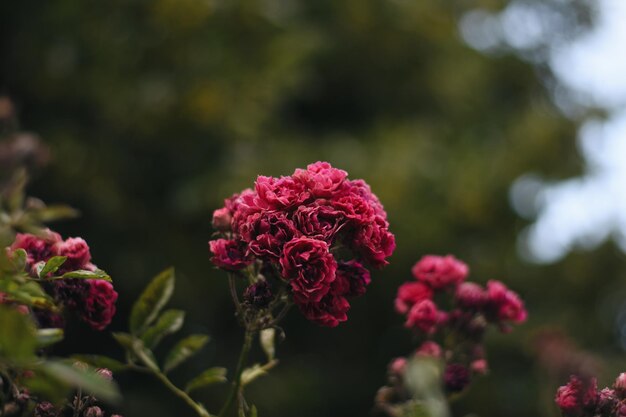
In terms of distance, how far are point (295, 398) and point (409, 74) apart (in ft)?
11.5

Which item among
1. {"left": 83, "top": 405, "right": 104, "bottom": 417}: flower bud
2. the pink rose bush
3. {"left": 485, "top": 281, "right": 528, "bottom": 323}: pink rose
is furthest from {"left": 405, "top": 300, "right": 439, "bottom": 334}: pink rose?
{"left": 83, "top": 405, "right": 104, "bottom": 417}: flower bud

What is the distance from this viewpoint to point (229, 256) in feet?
4.33

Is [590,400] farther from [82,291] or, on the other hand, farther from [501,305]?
[82,291]

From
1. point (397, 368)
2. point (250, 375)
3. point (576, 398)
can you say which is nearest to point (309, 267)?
point (250, 375)

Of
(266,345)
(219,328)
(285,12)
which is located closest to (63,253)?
(266,345)

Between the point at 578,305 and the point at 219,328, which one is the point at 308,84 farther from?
the point at 578,305

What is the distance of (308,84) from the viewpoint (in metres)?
7.18

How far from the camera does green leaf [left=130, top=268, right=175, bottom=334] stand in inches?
55.4

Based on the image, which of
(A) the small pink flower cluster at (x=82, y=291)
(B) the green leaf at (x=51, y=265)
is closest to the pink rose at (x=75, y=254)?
(A) the small pink flower cluster at (x=82, y=291)

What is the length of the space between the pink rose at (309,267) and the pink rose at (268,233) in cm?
2

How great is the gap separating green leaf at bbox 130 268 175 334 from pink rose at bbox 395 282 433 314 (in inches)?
22.7

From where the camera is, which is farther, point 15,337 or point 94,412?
point 94,412

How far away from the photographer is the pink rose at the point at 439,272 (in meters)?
1.76

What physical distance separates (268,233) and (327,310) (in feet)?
→ 0.52
